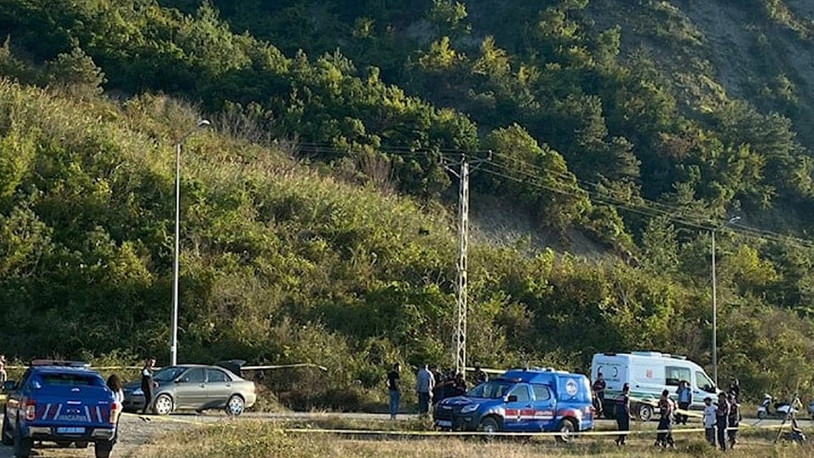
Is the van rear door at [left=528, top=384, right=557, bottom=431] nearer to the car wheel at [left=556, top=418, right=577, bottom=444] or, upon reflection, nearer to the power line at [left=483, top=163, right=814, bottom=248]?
the car wheel at [left=556, top=418, right=577, bottom=444]

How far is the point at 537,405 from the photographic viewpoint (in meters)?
26.3

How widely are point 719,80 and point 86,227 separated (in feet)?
198

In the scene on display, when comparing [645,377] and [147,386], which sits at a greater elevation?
[147,386]

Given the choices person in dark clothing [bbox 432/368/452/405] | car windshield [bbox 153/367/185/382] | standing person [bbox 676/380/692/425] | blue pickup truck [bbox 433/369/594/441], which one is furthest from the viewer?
standing person [bbox 676/380/692/425]

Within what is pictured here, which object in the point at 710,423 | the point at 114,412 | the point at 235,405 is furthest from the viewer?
the point at 235,405

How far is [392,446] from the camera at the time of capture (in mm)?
22047

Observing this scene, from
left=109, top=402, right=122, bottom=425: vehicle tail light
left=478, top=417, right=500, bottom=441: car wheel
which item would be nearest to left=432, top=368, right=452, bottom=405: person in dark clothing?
left=478, top=417, right=500, bottom=441: car wheel

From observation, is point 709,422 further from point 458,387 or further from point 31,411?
point 31,411

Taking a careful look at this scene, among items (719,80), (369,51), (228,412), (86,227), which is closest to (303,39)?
(369,51)

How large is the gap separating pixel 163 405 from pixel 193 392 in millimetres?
922

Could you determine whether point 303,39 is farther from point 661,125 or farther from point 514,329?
point 514,329

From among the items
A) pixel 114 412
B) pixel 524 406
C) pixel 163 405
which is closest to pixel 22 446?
pixel 114 412

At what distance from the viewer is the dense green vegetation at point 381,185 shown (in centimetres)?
3997

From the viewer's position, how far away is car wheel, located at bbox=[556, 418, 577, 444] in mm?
26422
